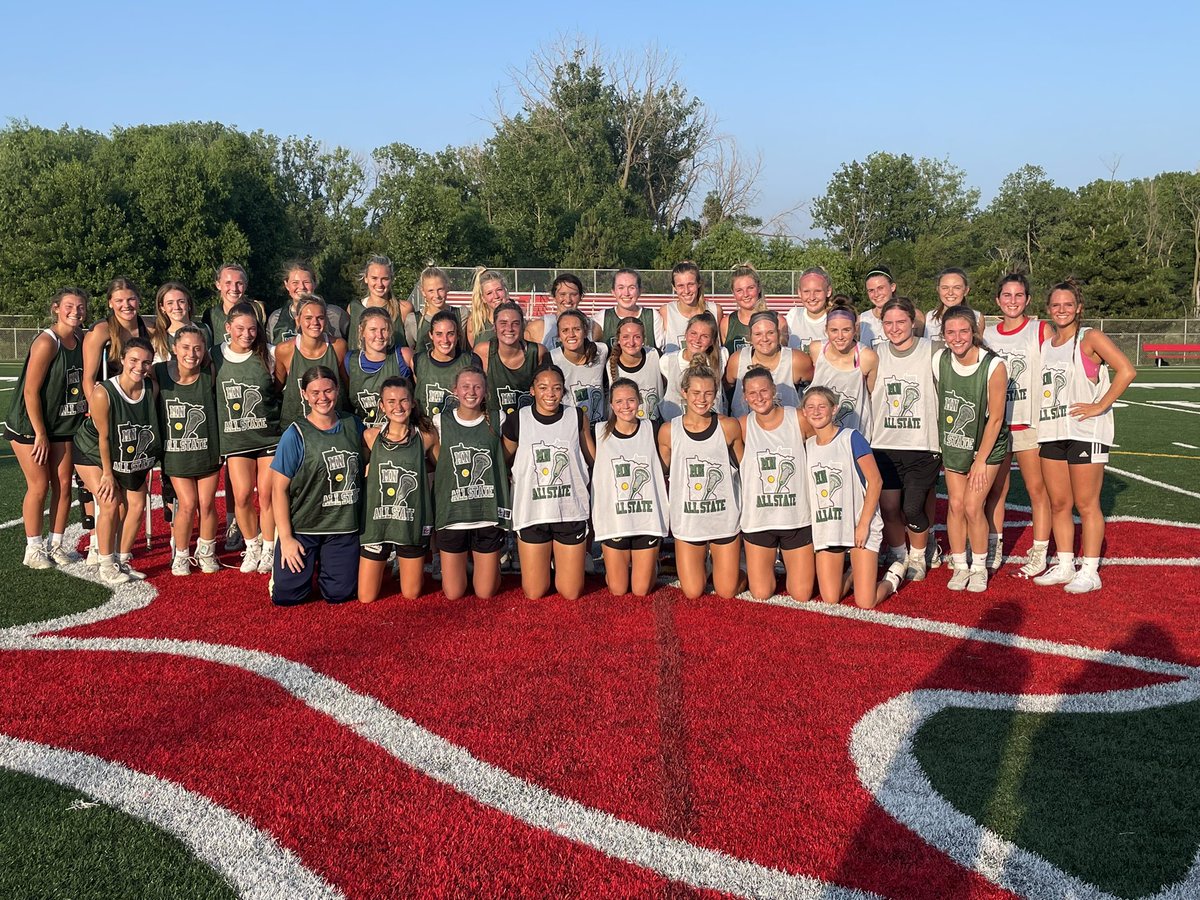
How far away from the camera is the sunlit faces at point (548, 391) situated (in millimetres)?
5406

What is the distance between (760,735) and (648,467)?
215 cm

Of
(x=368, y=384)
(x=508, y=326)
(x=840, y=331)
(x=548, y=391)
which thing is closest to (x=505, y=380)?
(x=508, y=326)

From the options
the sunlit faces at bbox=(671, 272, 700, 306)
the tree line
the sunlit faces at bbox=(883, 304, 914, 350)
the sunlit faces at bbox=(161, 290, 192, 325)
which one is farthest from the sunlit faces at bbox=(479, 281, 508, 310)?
the tree line

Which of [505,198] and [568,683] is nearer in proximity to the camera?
[568,683]

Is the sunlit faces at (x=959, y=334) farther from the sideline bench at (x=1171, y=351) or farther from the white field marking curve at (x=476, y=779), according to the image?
the sideline bench at (x=1171, y=351)

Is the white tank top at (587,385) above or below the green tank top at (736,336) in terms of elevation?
below

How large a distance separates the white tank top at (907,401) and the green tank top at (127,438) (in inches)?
178

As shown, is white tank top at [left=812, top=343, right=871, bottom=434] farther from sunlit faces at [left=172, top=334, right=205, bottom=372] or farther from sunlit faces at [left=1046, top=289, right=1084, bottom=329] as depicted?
sunlit faces at [left=172, top=334, right=205, bottom=372]

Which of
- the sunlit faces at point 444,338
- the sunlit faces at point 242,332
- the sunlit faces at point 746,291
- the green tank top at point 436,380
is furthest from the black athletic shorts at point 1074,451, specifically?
the sunlit faces at point 242,332

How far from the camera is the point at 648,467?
546 cm

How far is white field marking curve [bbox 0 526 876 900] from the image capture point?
2.65m

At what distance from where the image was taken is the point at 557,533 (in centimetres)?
547

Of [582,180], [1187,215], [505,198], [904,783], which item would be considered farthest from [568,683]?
[1187,215]

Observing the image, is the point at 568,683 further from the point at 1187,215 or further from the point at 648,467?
the point at 1187,215
